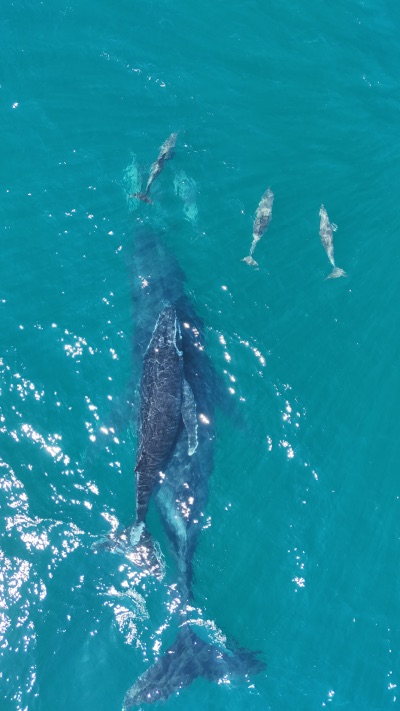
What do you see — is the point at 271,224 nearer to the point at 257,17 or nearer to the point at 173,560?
the point at 257,17

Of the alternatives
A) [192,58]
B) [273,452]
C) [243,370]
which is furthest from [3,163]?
[273,452]

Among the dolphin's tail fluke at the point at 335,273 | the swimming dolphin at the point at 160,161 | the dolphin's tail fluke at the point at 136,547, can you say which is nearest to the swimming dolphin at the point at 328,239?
the dolphin's tail fluke at the point at 335,273

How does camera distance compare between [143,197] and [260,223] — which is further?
Result: [143,197]

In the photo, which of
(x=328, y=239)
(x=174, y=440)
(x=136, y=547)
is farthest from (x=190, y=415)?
(x=328, y=239)

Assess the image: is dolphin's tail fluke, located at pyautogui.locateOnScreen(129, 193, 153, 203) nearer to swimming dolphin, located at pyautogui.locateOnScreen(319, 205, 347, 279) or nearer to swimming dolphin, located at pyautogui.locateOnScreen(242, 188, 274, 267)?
swimming dolphin, located at pyautogui.locateOnScreen(242, 188, 274, 267)

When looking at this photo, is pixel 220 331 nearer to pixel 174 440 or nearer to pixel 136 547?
pixel 174 440
